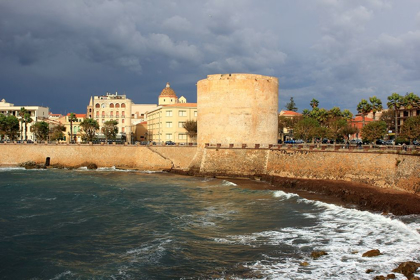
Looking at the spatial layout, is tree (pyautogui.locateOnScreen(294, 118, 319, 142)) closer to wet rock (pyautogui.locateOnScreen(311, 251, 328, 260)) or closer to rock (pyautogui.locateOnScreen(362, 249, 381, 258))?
rock (pyautogui.locateOnScreen(362, 249, 381, 258))

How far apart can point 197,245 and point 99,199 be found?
35.2 ft

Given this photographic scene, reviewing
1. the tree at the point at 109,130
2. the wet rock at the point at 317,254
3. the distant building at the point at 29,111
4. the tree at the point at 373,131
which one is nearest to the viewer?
the wet rock at the point at 317,254

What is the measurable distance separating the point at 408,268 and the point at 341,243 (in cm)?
290

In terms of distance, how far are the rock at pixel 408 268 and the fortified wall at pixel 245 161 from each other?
8.90 meters

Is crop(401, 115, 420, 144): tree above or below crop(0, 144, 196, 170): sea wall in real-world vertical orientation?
above

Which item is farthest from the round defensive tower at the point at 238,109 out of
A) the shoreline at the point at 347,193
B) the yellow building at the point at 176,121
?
the yellow building at the point at 176,121

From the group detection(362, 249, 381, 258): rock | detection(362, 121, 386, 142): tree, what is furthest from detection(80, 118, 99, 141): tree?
detection(362, 249, 381, 258): rock

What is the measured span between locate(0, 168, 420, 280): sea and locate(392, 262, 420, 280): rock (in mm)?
230

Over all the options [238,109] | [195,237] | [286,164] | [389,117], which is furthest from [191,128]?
[195,237]

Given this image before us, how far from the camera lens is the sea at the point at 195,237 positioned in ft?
35.5

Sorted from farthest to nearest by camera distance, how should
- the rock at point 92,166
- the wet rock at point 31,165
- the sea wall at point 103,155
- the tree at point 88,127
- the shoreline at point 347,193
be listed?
1. the tree at point 88,127
2. the wet rock at point 31,165
3. the rock at point 92,166
4. the sea wall at point 103,155
5. the shoreline at point 347,193

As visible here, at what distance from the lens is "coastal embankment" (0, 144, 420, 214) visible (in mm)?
18906

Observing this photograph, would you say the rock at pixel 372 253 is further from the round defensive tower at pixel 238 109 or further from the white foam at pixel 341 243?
the round defensive tower at pixel 238 109

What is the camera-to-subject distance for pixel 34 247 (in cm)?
1323
